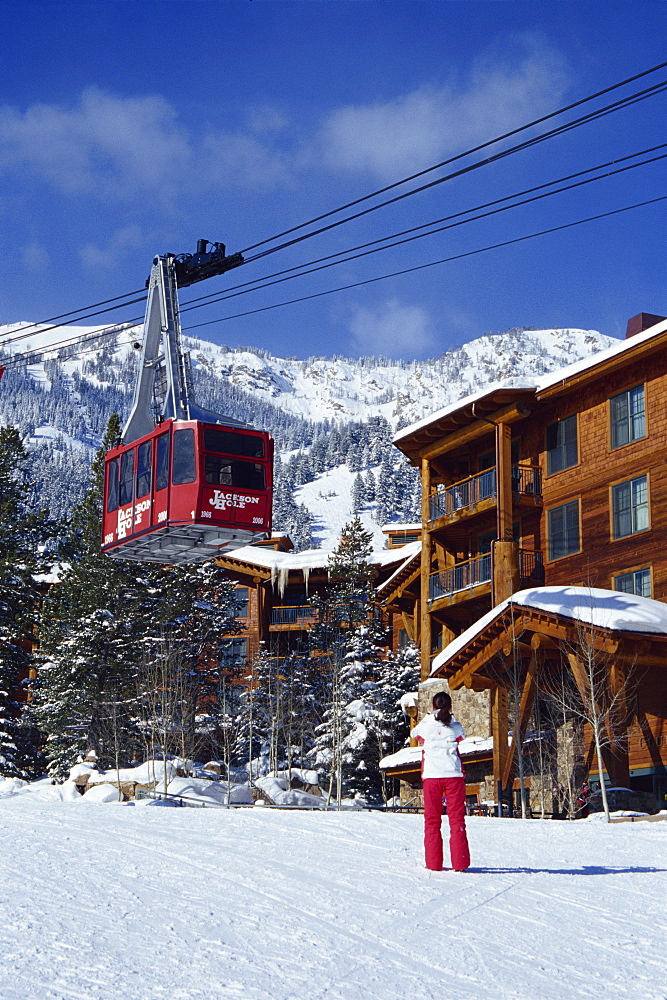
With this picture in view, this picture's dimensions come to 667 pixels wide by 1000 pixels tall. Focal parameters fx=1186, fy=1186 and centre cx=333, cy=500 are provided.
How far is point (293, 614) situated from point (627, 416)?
2492 cm

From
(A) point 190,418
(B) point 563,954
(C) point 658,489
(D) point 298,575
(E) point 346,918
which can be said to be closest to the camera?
(B) point 563,954

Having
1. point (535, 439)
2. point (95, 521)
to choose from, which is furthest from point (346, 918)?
point (95, 521)

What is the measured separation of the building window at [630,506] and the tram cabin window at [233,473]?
1196 centimetres

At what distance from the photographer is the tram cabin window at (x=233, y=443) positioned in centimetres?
2173

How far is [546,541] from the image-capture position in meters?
33.7

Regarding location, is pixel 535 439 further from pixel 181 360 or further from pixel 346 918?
pixel 346 918

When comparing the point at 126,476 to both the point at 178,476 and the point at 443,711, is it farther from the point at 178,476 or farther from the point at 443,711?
the point at 443,711

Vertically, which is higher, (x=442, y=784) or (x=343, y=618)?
(x=343, y=618)

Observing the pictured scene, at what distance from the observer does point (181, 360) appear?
77.2 feet

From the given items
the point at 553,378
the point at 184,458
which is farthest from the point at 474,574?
the point at 184,458

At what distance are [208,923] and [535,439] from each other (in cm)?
2893

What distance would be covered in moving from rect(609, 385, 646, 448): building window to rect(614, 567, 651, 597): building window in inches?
136

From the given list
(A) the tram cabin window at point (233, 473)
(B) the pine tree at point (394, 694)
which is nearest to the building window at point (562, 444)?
(B) the pine tree at point (394, 694)

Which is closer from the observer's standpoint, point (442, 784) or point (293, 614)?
point (442, 784)
